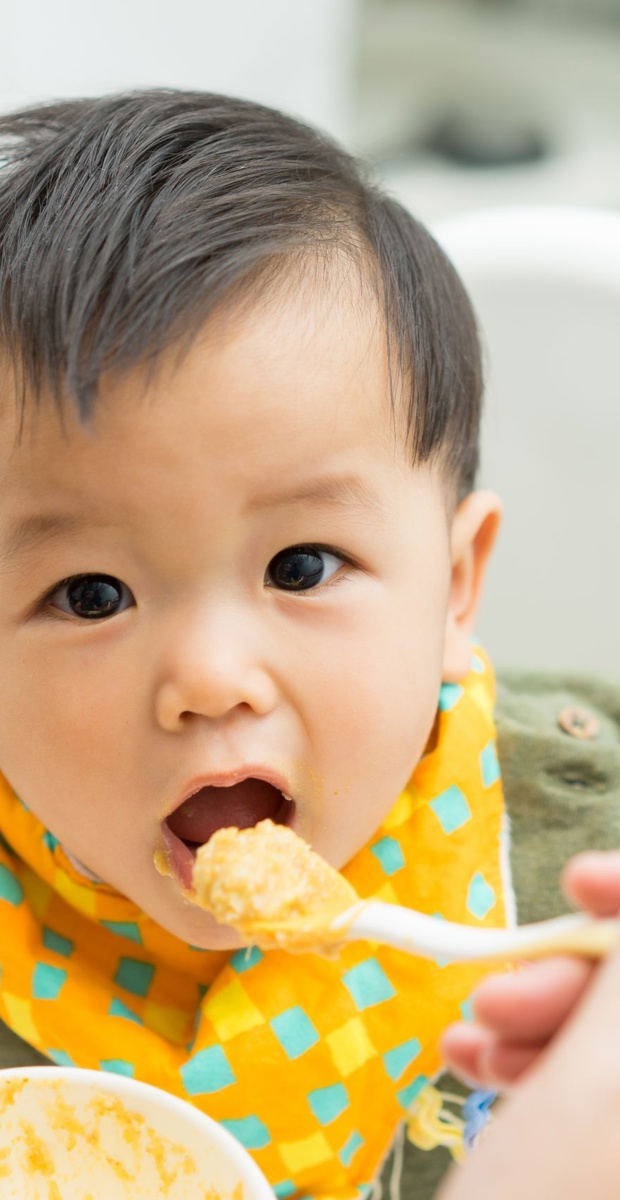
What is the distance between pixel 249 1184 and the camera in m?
0.58

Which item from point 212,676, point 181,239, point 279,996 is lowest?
point 279,996

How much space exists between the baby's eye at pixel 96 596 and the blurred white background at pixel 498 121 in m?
0.48

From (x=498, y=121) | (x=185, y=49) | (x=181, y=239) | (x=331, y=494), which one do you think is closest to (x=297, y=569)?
(x=331, y=494)

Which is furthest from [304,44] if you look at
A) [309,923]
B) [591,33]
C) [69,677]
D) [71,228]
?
[309,923]

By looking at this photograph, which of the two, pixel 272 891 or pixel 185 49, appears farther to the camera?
pixel 185 49

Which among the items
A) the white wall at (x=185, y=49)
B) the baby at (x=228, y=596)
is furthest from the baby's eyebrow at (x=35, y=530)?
the white wall at (x=185, y=49)

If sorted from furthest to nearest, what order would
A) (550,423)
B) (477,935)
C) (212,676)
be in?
(550,423) < (212,676) < (477,935)

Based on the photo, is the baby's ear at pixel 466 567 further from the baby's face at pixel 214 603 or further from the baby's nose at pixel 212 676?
the baby's nose at pixel 212 676

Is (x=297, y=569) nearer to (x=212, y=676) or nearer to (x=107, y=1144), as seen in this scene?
(x=212, y=676)

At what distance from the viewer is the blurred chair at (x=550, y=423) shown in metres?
1.15

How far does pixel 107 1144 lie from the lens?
0.67m

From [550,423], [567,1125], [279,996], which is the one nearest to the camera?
[567,1125]

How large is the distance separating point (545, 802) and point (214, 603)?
384 millimetres

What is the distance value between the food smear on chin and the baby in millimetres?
53
